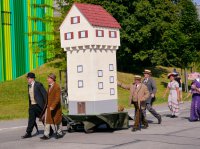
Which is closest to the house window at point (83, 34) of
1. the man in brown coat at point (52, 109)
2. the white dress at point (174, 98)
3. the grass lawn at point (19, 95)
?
the man in brown coat at point (52, 109)

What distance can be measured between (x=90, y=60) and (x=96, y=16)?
134 centimetres

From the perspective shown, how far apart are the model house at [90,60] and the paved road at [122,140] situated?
0.86m

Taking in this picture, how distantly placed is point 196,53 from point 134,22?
721cm

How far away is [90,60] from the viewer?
13453 mm

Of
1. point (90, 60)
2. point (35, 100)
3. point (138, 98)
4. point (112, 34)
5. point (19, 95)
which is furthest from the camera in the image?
point (19, 95)

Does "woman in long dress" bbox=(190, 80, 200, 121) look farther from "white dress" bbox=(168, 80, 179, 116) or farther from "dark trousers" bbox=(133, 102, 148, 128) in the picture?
"dark trousers" bbox=(133, 102, 148, 128)

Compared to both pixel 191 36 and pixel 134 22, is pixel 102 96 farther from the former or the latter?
pixel 134 22

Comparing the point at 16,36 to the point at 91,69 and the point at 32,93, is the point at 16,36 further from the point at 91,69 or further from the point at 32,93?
the point at 32,93

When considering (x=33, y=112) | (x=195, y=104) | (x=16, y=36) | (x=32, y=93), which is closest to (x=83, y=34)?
(x=32, y=93)

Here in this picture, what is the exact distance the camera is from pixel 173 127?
14.2 m

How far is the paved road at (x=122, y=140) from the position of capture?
10.7 metres

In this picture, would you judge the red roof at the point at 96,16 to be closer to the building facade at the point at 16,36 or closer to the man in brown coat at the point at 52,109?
the man in brown coat at the point at 52,109

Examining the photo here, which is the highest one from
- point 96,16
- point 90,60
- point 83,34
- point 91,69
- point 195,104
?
point 96,16

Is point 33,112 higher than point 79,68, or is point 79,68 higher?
point 79,68
